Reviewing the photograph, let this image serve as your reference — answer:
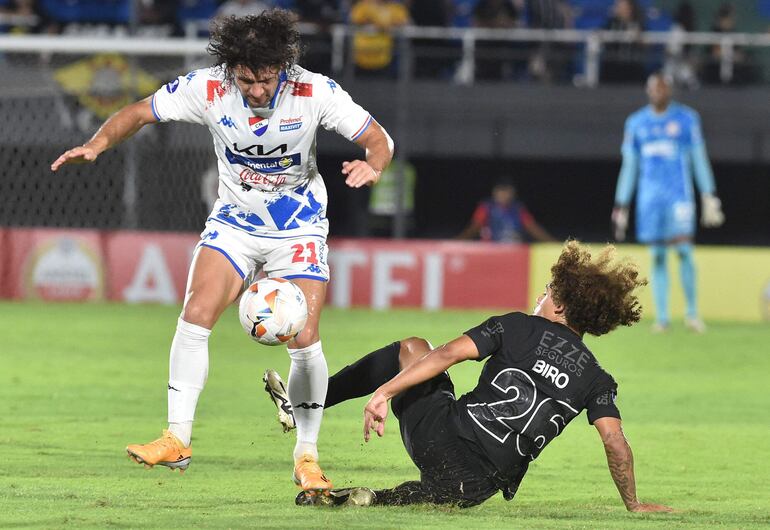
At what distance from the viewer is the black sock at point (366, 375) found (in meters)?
6.14

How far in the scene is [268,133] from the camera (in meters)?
6.29

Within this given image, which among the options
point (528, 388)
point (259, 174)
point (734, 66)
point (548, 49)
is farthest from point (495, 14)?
point (528, 388)

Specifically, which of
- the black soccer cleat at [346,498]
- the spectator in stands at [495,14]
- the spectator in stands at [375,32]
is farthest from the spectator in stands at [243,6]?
the black soccer cleat at [346,498]

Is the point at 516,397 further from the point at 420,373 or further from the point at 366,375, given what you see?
the point at 366,375

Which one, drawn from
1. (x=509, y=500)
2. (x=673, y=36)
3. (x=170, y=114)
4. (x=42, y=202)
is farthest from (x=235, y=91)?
(x=673, y=36)

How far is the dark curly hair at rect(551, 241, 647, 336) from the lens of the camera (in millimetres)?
5562

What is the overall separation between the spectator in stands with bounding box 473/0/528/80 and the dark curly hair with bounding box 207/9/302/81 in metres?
12.8

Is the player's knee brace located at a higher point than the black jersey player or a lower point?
lower

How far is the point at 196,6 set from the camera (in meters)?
20.7

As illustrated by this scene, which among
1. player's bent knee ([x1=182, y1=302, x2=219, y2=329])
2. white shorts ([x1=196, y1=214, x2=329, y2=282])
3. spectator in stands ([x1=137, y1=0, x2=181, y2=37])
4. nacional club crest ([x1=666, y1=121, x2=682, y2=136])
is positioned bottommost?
nacional club crest ([x1=666, y1=121, x2=682, y2=136])

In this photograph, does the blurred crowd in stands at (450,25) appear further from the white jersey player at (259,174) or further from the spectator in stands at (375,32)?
the white jersey player at (259,174)

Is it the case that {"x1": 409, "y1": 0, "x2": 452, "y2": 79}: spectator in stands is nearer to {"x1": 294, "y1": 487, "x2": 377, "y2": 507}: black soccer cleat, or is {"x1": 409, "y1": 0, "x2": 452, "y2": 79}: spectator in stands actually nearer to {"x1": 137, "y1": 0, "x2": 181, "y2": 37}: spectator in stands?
{"x1": 137, "y1": 0, "x2": 181, "y2": 37}: spectator in stands

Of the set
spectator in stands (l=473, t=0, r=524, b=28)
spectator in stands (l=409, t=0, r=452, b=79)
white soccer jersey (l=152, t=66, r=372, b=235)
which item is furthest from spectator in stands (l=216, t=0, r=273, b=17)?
white soccer jersey (l=152, t=66, r=372, b=235)

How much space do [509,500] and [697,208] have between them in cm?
1560
